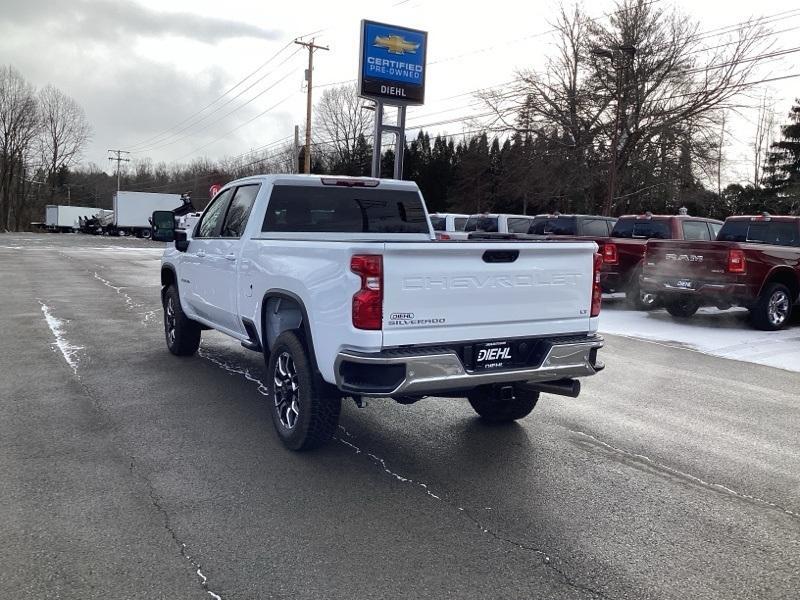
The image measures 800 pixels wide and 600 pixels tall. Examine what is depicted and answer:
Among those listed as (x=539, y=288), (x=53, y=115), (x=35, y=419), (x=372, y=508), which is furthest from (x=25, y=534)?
(x=53, y=115)

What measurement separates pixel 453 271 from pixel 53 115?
8607 cm

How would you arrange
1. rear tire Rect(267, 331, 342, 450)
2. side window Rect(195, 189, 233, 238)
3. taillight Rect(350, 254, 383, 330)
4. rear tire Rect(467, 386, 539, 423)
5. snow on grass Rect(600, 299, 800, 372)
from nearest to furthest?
taillight Rect(350, 254, 383, 330)
rear tire Rect(267, 331, 342, 450)
rear tire Rect(467, 386, 539, 423)
side window Rect(195, 189, 233, 238)
snow on grass Rect(600, 299, 800, 372)

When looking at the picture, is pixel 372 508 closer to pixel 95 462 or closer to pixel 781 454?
pixel 95 462

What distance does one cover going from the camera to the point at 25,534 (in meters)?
3.47

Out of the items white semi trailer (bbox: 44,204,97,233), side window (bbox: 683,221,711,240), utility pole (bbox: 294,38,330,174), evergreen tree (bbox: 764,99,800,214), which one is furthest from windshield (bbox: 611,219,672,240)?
white semi trailer (bbox: 44,204,97,233)

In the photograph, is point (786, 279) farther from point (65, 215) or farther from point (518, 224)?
point (65, 215)

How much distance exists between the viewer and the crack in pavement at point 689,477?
161 inches

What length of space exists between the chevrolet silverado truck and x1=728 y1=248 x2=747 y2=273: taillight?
2.38 meters

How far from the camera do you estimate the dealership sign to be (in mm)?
18578

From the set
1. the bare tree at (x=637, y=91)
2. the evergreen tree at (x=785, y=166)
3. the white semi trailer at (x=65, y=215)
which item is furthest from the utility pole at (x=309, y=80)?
the white semi trailer at (x=65, y=215)

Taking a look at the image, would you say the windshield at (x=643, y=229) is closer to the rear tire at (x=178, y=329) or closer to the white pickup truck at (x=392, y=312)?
the white pickup truck at (x=392, y=312)

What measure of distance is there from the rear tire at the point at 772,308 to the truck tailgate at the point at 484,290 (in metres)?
7.90

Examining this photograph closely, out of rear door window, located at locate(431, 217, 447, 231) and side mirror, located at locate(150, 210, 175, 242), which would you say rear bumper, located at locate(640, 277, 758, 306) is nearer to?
side mirror, located at locate(150, 210, 175, 242)

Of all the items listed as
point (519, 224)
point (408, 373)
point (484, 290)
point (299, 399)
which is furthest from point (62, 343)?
point (519, 224)
